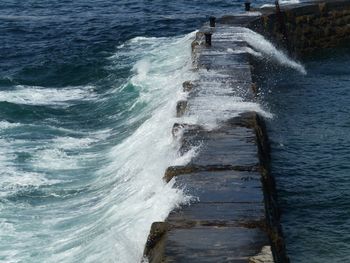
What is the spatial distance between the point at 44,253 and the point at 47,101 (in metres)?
9.18

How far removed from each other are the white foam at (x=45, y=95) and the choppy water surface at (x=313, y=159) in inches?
206

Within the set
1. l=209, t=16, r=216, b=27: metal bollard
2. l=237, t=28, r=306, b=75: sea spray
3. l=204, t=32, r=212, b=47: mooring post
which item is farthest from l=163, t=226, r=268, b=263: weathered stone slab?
l=209, t=16, r=216, b=27: metal bollard

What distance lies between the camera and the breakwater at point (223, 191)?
7.63 metres

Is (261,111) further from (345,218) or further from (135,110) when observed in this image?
(135,110)

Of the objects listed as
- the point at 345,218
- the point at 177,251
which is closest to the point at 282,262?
the point at 177,251

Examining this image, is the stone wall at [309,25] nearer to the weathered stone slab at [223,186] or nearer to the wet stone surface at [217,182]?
the wet stone surface at [217,182]

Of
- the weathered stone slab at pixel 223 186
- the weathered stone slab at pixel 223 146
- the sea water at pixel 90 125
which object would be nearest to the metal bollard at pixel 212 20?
the sea water at pixel 90 125

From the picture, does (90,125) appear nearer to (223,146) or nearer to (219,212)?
(223,146)

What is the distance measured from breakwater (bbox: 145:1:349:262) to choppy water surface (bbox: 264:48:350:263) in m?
0.47

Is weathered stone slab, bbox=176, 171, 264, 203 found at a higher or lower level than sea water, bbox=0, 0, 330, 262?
higher

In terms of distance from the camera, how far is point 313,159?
12.8 meters

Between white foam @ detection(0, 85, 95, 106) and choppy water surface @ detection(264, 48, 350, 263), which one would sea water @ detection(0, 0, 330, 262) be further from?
choppy water surface @ detection(264, 48, 350, 263)

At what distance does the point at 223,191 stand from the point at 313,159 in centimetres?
411

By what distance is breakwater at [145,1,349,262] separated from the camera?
7633mm
